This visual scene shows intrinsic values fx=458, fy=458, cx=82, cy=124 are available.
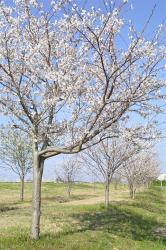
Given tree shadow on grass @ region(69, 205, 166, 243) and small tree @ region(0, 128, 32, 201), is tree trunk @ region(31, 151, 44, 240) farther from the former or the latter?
small tree @ region(0, 128, 32, 201)

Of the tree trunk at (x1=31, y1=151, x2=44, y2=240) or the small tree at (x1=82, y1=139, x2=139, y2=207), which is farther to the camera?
the small tree at (x1=82, y1=139, x2=139, y2=207)

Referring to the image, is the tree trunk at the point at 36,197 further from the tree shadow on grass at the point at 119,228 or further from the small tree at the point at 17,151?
the small tree at the point at 17,151

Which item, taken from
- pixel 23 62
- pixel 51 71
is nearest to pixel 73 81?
pixel 51 71

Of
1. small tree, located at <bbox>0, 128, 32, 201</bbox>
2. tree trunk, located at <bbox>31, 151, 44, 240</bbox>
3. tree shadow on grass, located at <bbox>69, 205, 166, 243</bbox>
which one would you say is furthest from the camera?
small tree, located at <bbox>0, 128, 32, 201</bbox>

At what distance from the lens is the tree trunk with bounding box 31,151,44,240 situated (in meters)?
13.9

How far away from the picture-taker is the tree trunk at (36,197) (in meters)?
13.9

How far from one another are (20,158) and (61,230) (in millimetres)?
25637

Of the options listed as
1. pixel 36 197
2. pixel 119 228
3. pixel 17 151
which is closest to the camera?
pixel 36 197

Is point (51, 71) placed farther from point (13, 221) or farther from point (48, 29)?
point (13, 221)

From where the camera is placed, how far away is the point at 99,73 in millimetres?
13992

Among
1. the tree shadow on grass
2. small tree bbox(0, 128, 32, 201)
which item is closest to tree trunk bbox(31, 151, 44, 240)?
the tree shadow on grass

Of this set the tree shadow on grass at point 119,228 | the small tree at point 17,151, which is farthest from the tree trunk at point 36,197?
the small tree at point 17,151

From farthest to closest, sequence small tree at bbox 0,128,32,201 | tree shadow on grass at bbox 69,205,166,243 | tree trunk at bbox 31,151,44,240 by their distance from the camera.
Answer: small tree at bbox 0,128,32,201 < tree shadow on grass at bbox 69,205,166,243 < tree trunk at bbox 31,151,44,240

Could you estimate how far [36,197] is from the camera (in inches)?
559
